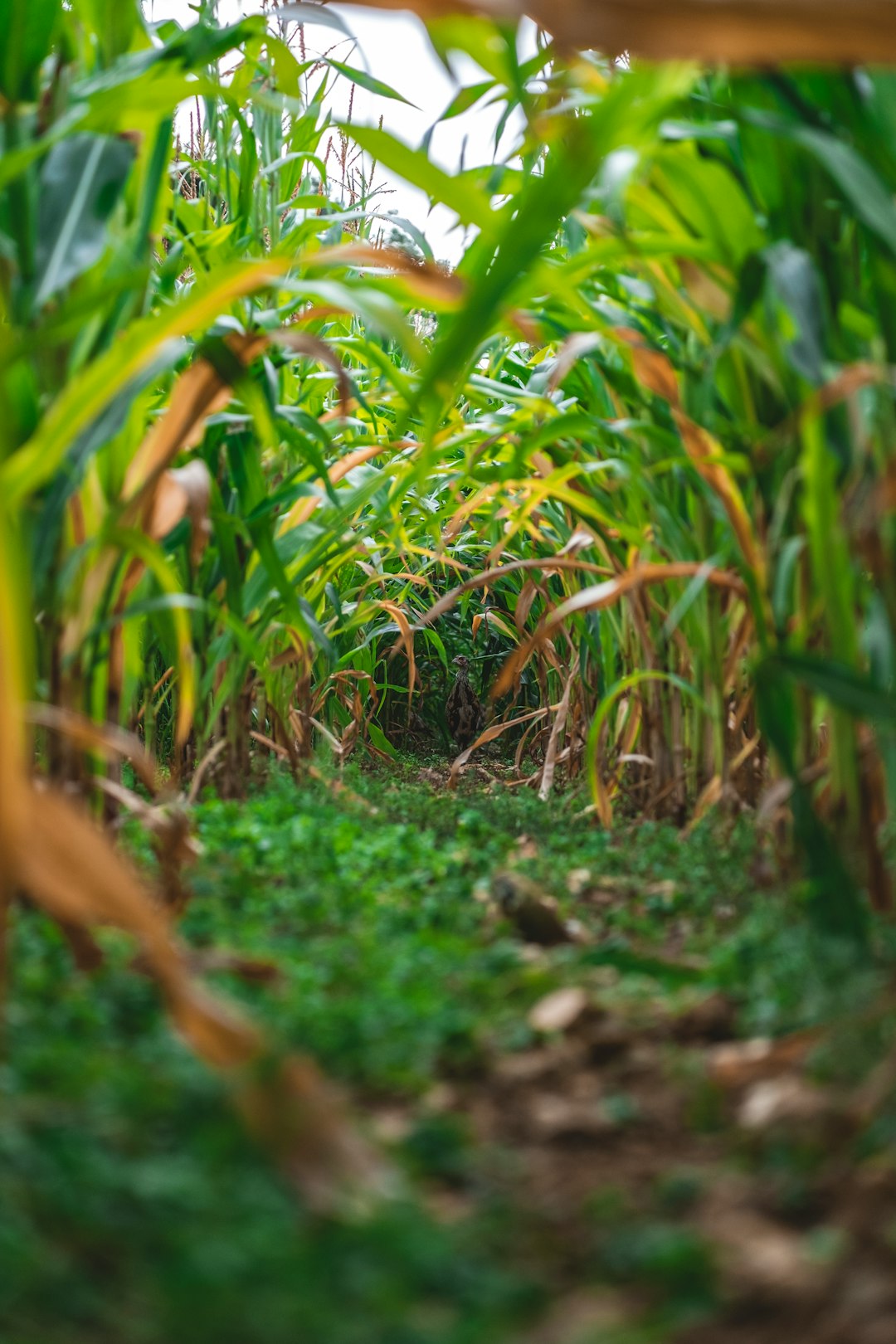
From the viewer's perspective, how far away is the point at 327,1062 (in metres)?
0.74

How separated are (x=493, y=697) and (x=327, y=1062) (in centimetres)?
102

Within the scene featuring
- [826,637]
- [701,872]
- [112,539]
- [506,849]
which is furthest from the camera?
[506,849]

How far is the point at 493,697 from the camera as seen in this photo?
5.66 ft

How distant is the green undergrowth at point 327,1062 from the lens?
0.48 meters

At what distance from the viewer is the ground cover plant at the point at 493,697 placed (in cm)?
56

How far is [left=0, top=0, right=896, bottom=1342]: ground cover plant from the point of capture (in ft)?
1.84

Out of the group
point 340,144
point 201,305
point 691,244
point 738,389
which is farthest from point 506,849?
point 340,144

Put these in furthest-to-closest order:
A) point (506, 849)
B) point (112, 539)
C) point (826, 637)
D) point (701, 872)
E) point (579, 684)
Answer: point (579, 684)
point (506, 849)
point (701, 872)
point (826, 637)
point (112, 539)

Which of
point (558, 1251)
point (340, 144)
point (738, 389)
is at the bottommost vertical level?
point (558, 1251)

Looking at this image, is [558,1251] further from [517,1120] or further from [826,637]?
[826,637]

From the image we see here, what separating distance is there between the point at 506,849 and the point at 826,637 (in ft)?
2.14

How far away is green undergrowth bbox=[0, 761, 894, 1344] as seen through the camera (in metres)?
0.48

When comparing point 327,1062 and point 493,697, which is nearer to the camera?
point 327,1062

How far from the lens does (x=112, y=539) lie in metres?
1.00
